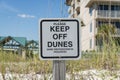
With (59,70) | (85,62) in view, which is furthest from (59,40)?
(85,62)

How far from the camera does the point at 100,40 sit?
3809 mm

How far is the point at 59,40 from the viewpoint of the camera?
196 cm

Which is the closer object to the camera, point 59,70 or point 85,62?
point 59,70

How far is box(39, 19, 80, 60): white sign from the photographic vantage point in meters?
1.95

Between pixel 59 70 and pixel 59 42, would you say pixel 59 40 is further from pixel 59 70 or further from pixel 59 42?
pixel 59 70

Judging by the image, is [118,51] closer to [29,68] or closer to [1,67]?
[29,68]

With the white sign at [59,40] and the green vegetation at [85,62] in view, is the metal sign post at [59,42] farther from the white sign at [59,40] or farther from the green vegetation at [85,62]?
the green vegetation at [85,62]

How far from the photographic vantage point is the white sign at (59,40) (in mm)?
1951

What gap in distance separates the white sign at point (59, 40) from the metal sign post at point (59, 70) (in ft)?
0.10

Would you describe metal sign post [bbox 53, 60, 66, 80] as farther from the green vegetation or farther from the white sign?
the green vegetation

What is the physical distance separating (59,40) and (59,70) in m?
0.18

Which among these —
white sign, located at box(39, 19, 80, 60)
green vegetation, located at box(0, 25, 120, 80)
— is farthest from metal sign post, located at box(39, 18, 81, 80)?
green vegetation, located at box(0, 25, 120, 80)

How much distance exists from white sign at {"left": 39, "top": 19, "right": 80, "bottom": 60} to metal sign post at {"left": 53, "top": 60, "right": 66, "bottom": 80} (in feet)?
0.10

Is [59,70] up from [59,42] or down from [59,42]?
down
